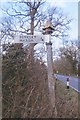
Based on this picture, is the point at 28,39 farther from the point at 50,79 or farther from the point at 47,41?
the point at 50,79

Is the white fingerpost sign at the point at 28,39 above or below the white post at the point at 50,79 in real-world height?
above

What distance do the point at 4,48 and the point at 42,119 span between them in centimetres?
189

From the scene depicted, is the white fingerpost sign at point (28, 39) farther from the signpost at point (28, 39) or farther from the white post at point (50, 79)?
the white post at point (50, 79)

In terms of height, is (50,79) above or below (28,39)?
below

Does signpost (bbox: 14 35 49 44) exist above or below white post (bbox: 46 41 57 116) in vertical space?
above

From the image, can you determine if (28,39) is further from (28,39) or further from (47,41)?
(47,41)

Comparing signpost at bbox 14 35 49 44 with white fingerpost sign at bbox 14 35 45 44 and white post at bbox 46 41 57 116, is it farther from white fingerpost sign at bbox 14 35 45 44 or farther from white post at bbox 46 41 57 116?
white post at bbox 46 41 57 116

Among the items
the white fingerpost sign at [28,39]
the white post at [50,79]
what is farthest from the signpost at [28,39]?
the white post at [50,79]

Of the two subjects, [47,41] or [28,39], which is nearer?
[28,39]

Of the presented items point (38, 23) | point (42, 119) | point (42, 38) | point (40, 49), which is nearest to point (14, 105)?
point (42, 119)

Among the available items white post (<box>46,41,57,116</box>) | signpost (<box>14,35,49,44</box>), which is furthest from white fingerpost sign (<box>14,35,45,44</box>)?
white post (<box>46,41,57,116</box>)

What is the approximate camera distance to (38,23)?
38.4ft

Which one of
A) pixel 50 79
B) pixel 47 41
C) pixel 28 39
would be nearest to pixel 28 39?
pixel 28 39

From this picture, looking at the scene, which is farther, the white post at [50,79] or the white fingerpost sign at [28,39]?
the white fingerpost sign at [28,39]
